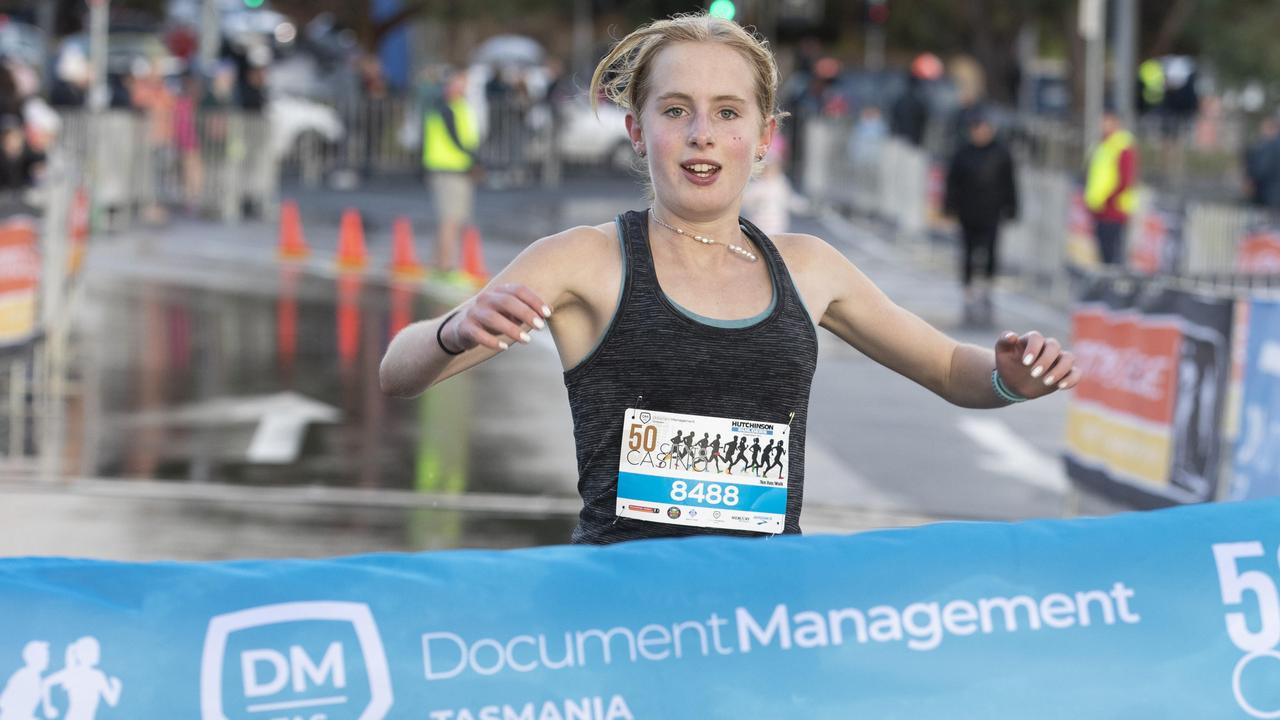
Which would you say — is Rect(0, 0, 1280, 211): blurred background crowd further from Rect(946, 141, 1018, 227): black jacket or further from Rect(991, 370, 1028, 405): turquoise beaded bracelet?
Rect(991, 370, 1028, 405): turquoise beaded bracelet

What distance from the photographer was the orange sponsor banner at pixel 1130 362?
365 inches

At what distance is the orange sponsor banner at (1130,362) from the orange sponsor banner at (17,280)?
17.9 ft

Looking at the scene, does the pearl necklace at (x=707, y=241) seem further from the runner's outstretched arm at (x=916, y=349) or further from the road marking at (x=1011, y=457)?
the road marking at (x=1011, y=457)

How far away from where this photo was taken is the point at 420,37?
183 ft

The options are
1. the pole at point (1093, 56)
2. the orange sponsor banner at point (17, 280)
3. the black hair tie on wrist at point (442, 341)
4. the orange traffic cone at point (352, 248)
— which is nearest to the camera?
the black hair tie on wrist at point (442, 341)

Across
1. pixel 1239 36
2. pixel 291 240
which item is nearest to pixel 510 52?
pixel 1239 36

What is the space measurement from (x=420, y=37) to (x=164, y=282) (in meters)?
36.7

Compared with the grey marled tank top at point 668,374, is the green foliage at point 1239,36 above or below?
above

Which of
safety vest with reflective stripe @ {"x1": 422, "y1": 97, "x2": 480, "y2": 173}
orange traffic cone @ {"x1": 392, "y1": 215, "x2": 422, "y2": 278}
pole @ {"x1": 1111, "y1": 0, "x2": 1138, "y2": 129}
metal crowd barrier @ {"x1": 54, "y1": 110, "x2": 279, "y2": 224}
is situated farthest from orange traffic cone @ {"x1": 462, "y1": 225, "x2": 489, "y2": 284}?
pole @ {"x1": 1111, "y1": 0, "x2": 1138, "y2": 129}

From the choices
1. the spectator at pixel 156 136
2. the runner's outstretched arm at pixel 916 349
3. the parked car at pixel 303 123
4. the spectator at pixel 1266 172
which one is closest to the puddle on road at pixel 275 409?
the runner's outstretched arm at pixel 916 349

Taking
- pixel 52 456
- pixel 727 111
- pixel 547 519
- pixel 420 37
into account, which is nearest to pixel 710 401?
pixel 727 111

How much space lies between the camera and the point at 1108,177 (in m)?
20.0

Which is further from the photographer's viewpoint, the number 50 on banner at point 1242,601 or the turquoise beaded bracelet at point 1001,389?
the turquoise beaded bracelet at point 1001,389

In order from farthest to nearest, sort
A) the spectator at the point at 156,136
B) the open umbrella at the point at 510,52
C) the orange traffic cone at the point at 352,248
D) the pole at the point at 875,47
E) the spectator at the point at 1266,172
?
1. the pole at the point at 875,47
2. the open umbrella at the point at 510,52
3. the spectator at the point at 156,136
4. the spectator at the point at 1266,172
5. the orange traffic cone at the point at 352,248
